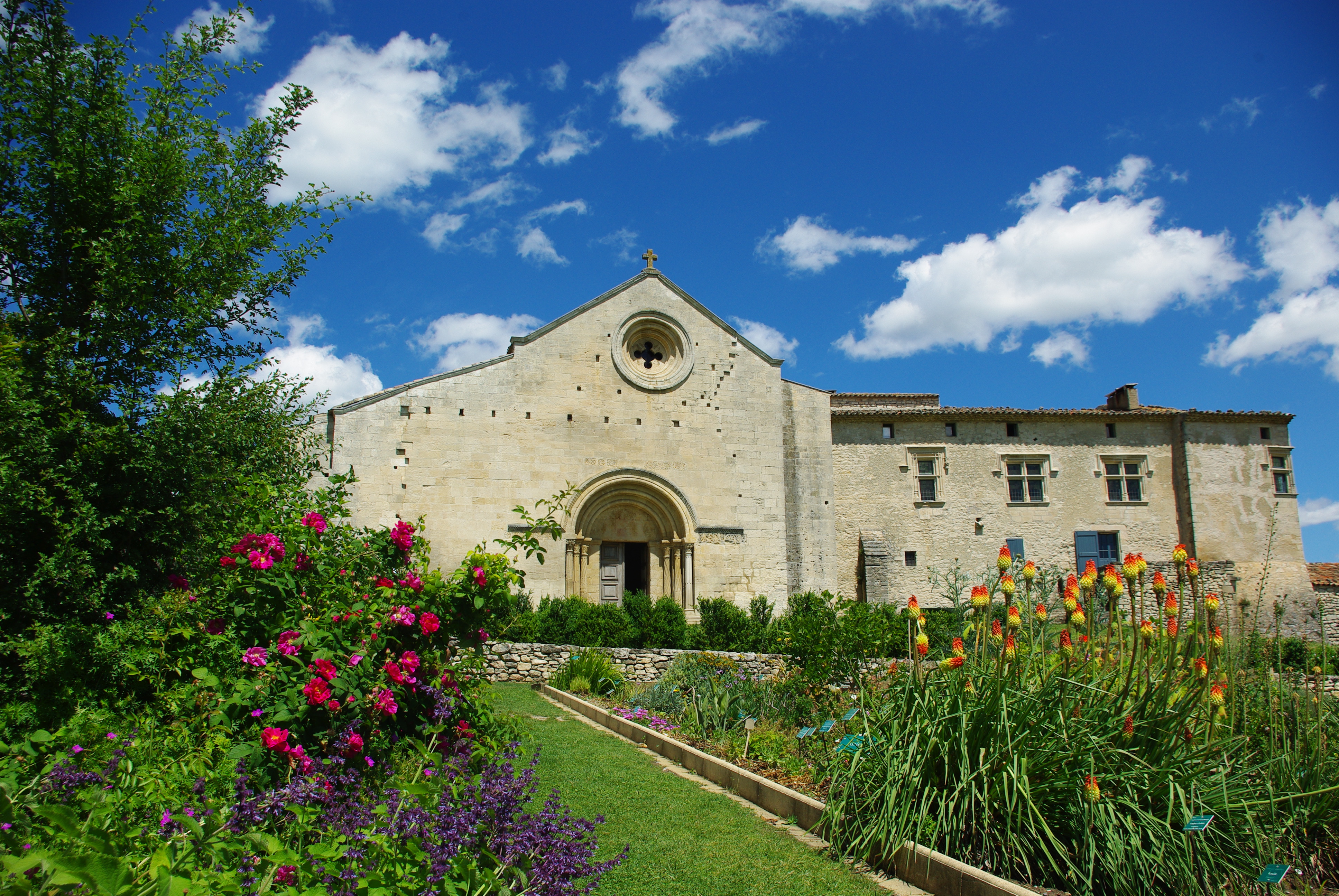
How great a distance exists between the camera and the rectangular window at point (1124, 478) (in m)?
22.6

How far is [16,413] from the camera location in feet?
17.3

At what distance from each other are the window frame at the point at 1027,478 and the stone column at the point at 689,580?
33.5 ft

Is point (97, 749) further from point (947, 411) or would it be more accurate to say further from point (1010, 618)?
point (947, 411)

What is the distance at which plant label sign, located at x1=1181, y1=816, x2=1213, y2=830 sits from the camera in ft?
12.2

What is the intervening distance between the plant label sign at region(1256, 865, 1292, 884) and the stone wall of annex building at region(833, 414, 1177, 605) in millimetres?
17719

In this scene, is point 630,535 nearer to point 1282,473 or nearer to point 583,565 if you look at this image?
point 583,565

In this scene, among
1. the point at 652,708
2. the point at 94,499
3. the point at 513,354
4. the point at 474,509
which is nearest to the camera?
the point at 94,499

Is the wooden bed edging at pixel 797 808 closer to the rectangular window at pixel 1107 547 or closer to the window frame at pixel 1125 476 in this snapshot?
the rectangular window at pixel 1107 547

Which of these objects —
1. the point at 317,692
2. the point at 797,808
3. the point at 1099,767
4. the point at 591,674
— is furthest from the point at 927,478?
the point at 317,692

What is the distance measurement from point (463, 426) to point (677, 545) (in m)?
5.80

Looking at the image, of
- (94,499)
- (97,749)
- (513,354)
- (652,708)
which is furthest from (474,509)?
(97,749)

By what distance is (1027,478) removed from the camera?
73.6 ft

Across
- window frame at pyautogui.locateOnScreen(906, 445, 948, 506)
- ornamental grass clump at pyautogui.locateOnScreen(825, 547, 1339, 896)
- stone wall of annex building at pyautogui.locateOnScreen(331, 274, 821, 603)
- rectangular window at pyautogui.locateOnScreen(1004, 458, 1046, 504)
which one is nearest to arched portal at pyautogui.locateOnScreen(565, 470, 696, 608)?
stone wall of annex building at pyautogui.locateOnScreen(331, 274, 821, 603)

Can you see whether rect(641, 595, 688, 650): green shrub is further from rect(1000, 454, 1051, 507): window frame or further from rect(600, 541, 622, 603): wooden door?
rect(1000, 454, 1051, 507): window frame
